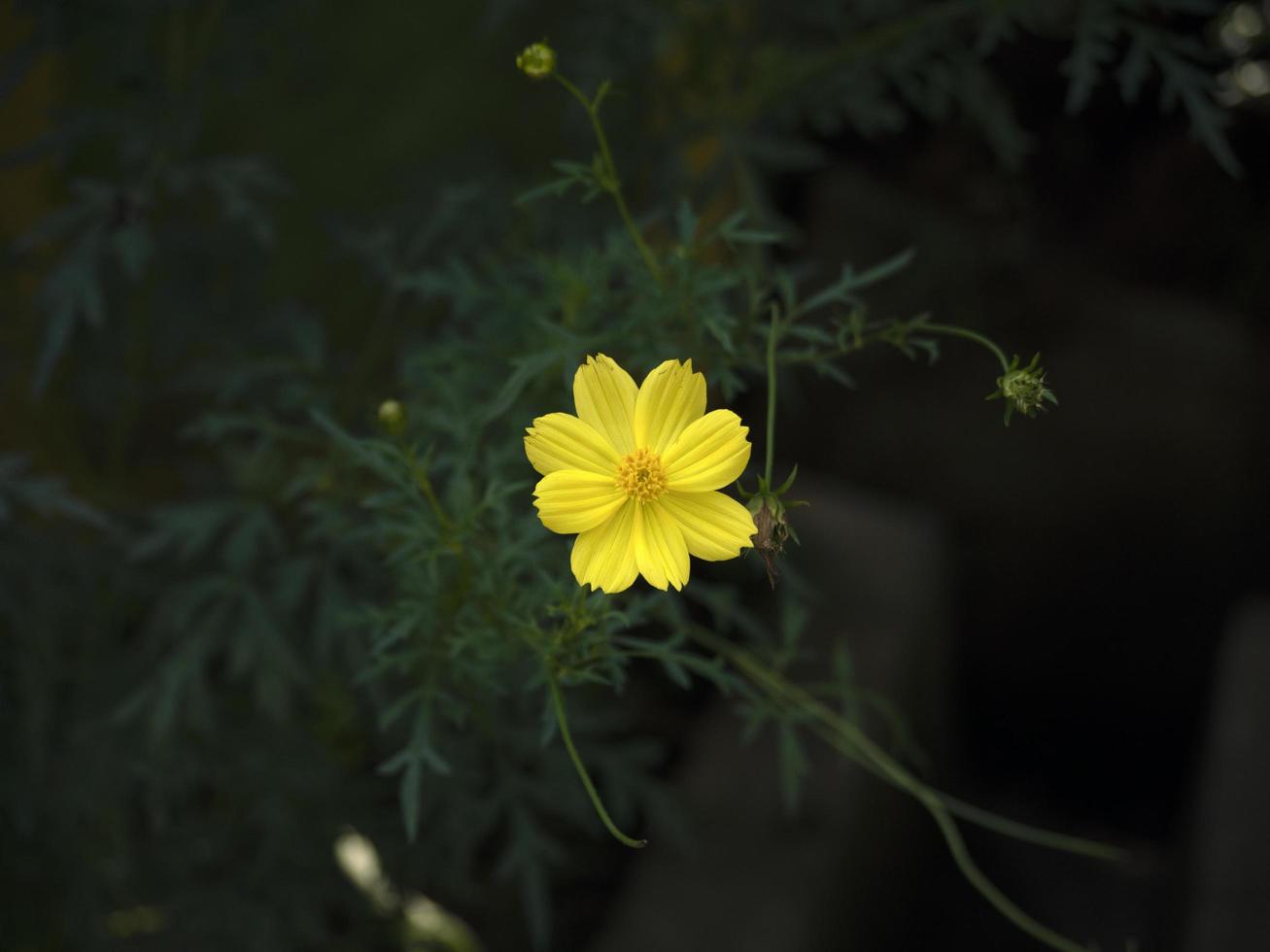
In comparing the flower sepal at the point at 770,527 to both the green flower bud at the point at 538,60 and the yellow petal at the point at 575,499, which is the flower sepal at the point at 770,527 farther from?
the green flower bud at the point at 538,60

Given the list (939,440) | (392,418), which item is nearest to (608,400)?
(392,418)

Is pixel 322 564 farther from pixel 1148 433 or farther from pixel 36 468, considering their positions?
pixel 1148 433

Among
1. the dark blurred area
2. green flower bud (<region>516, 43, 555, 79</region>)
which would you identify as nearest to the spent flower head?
green flower bud (<region>516, 43, 555, 79</region>)

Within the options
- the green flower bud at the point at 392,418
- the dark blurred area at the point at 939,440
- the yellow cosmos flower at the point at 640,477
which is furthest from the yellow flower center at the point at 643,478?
the dark blurred area at the point at 939,440

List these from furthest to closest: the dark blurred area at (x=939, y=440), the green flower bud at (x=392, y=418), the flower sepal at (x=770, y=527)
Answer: the dark blurred area at (x=939, y=440)
the green flower bud at (x=392, y=418)
the flower sepal at (x=770, y=527)

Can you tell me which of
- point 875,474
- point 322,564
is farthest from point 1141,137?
point 322,564

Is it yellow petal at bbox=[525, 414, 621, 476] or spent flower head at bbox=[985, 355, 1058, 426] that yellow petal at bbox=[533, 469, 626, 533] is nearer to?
yellow petal at bbox=[525, 414, 621, 476]
